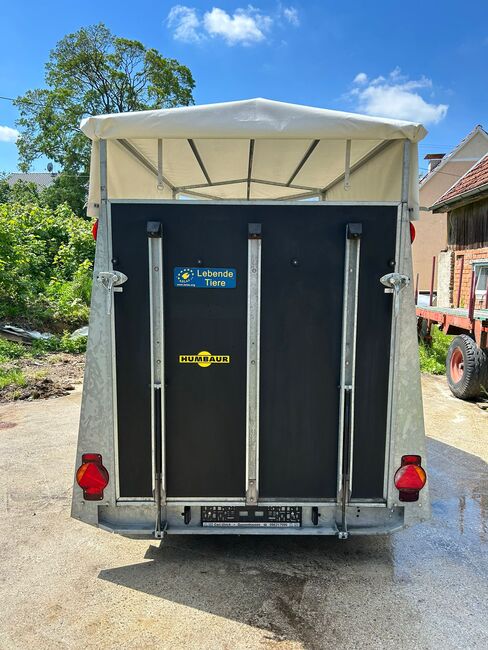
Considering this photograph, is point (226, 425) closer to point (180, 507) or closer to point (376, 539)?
point (180, 507)

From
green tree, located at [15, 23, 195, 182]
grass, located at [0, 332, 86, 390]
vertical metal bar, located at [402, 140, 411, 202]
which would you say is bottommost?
grass, located at [0, 332, 86, 390]

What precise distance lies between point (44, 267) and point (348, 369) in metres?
14.1

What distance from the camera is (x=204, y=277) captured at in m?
2.83

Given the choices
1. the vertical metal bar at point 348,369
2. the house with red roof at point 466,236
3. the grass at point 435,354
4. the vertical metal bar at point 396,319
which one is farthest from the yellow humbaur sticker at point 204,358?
the grass at point 435,354

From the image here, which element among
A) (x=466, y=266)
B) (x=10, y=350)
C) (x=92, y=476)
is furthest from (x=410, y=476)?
(x=466, y=266)

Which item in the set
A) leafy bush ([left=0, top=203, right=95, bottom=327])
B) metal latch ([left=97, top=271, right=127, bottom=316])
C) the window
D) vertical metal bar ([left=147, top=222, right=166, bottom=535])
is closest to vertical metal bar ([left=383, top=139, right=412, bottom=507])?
vertical metal bar ([left=147, top=222, right=166, bottom=535])

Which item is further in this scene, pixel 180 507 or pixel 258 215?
pixel 180 507

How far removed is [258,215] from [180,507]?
2.01 meters

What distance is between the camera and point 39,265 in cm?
1431

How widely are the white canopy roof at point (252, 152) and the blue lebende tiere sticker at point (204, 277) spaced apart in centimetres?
63

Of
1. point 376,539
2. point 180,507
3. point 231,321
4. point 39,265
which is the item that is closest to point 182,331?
point 231,321

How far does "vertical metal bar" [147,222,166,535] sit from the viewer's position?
9.11ft

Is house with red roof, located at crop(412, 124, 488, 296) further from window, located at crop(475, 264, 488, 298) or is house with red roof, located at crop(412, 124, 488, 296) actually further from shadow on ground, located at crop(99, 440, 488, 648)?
shadow on ground, located at crop(99, 440, 488, 648)

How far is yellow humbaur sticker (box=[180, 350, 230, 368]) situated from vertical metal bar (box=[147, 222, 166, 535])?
16 centimetres
